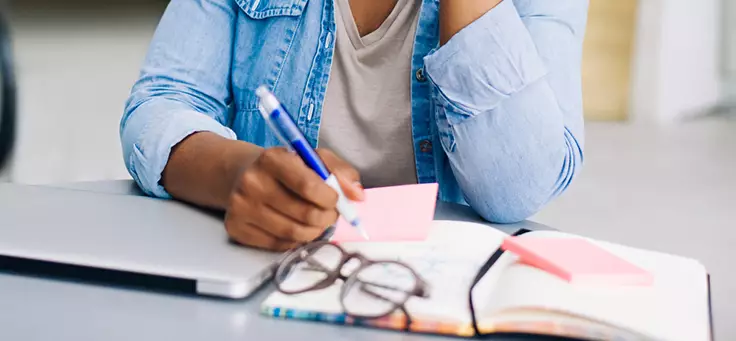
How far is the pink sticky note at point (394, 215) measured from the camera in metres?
0.56

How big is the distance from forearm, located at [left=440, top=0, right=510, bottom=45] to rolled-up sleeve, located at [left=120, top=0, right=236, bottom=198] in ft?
0.88

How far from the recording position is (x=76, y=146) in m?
2.83

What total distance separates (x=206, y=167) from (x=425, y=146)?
0.28 meters

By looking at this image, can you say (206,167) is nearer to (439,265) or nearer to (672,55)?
(439,265)

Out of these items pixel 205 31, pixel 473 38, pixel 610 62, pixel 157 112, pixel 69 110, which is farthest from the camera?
pixel 610 62

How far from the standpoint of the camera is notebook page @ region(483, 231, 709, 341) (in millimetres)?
403

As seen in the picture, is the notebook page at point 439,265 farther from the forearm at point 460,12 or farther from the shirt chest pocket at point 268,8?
the shirt chest pocket at point 268,8

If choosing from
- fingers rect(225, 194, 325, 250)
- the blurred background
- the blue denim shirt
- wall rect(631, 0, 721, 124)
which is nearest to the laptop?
fingers rect(225, 194, 325, 250)

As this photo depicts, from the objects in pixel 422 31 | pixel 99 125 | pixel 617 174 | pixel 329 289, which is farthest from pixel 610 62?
pixel 329 289

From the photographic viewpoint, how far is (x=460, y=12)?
27.3 inches

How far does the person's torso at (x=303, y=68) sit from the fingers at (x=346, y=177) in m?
0.27

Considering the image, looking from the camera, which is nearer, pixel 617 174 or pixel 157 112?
pixel 157 112

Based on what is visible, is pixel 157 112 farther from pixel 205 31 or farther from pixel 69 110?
pixel 69 110

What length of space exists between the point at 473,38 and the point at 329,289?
327 millimetres
